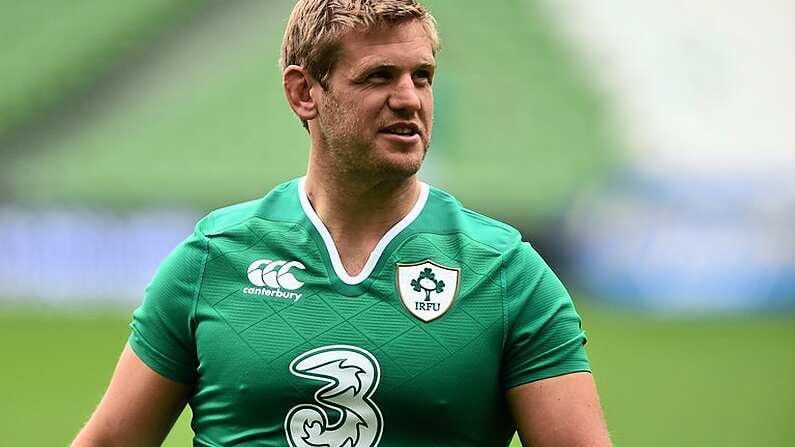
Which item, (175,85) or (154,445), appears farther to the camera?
(175,85)

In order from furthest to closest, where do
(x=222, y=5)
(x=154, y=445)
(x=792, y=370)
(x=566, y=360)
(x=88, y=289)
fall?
(x=222, y=5), (x=88, y=289), (x=792, y=370), (x=154, y=445), (x=566, y=360)

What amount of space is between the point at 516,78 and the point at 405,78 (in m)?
16.4

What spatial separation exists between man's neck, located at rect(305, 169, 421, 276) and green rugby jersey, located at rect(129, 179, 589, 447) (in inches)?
1.1

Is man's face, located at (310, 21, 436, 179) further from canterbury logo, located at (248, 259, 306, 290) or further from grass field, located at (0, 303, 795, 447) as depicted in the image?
grass field, located at (0, 303, 795, 447)

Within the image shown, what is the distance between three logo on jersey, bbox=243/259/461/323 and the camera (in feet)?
10.9

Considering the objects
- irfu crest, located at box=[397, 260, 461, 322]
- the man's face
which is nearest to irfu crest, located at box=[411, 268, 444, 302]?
irfu crest, located at box=[397, 260, 461, 322]

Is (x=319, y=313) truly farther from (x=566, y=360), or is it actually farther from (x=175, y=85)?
(x=175, y=85)

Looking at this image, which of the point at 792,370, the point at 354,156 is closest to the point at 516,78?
the point at 792,370

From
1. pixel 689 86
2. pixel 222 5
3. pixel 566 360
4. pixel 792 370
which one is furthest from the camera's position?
pixel 222 5

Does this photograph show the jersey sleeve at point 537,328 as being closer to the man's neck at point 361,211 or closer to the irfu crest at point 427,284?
the irfu crest at point 427,284

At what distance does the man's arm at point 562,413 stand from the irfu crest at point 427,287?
25 cm

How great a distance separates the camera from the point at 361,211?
3449mm

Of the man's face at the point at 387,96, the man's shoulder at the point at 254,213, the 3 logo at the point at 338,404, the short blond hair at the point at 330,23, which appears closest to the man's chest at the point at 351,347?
the 3 logo at the point at 338,404

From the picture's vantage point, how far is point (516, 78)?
19.6m
